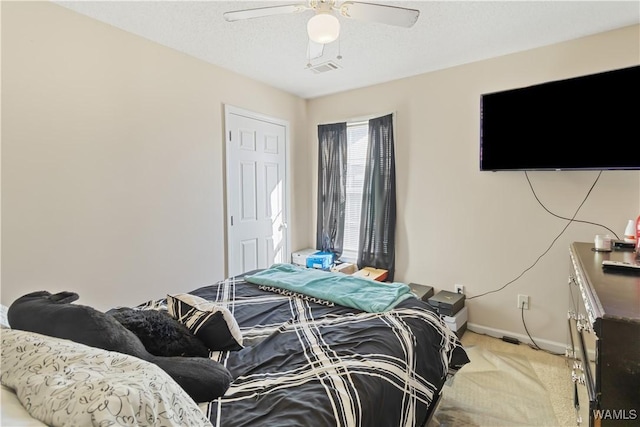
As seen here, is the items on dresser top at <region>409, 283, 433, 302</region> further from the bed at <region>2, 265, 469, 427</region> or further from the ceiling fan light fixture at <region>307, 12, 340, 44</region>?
the ceiling fan light fixture at <region>307, 12, 340, 44</region>

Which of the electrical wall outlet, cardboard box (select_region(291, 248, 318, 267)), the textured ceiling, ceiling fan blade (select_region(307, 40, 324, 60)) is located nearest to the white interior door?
cardboard box (select_region(291, 248, 318, 267))

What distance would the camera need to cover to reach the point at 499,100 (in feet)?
8.46

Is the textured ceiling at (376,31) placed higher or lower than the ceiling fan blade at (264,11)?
higher

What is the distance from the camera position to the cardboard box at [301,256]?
3786 millimetres

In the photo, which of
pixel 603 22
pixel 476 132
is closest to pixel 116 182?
pixel 476 132

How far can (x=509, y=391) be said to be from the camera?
2148mm

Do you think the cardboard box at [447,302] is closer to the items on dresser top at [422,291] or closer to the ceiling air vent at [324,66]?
the items on dresser top at [422,291]

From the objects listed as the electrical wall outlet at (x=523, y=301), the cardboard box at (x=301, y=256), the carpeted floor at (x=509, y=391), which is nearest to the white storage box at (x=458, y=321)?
the carpeted floor at (x=509, y=391)

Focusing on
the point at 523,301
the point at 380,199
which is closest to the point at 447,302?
the point at 523,301

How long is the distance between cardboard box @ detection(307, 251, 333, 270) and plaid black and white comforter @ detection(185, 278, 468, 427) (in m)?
1.65

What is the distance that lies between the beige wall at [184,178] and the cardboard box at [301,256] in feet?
3.27

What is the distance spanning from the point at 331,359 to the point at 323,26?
148 cm

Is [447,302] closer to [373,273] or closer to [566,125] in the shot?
[373,273]

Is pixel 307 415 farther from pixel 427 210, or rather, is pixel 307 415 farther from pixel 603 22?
pixel 603 22
